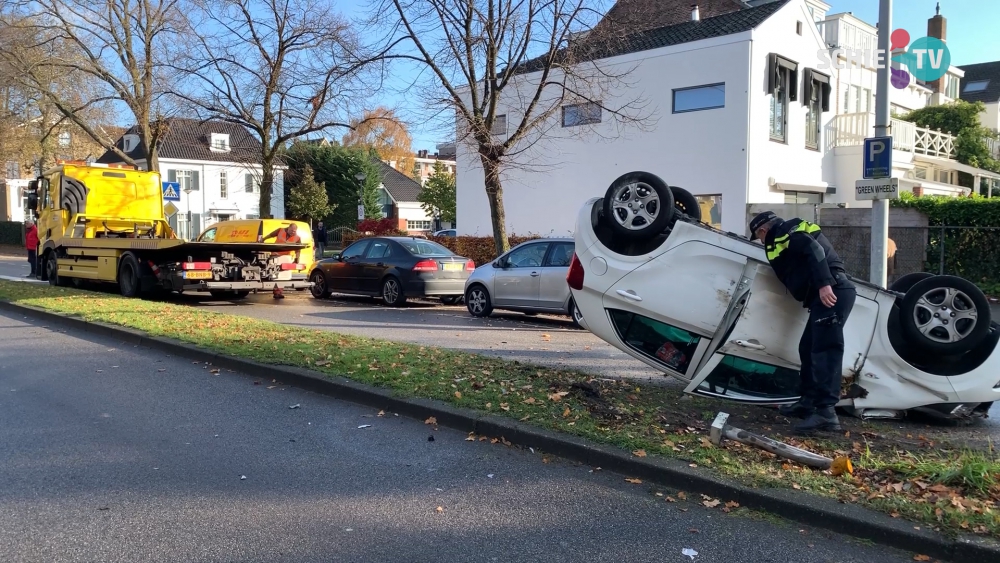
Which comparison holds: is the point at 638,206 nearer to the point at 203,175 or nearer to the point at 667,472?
the point at 667,472

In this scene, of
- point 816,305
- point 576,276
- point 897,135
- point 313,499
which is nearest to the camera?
point 313,499

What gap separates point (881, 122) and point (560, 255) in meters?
5.29

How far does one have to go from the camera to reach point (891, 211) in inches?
659

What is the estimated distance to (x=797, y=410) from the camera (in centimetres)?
564

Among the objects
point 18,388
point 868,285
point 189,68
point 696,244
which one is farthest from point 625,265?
point 189,68

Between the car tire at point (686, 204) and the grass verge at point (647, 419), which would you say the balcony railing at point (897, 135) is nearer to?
the car tire at point (686, 204)

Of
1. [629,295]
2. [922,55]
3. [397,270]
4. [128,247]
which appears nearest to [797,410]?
[629,295]

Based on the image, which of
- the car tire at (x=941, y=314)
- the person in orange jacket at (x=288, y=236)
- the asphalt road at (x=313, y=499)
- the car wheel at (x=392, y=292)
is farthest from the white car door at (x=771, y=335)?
the person in orange jacket at (x=288, y=236)

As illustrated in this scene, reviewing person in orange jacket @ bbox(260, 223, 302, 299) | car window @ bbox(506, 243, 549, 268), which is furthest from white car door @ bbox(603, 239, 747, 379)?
person in orange jacket @ bbox(260, 223, 302, 299)

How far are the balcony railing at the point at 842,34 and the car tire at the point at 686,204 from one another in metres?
22.0

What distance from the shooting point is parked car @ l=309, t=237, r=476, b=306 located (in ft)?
49.5

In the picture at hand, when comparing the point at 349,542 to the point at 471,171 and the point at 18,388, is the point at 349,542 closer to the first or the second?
the point at 18,388

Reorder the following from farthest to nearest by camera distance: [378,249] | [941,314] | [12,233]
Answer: [12,233] → [378,249] → [941,314]

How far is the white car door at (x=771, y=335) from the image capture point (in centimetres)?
553
